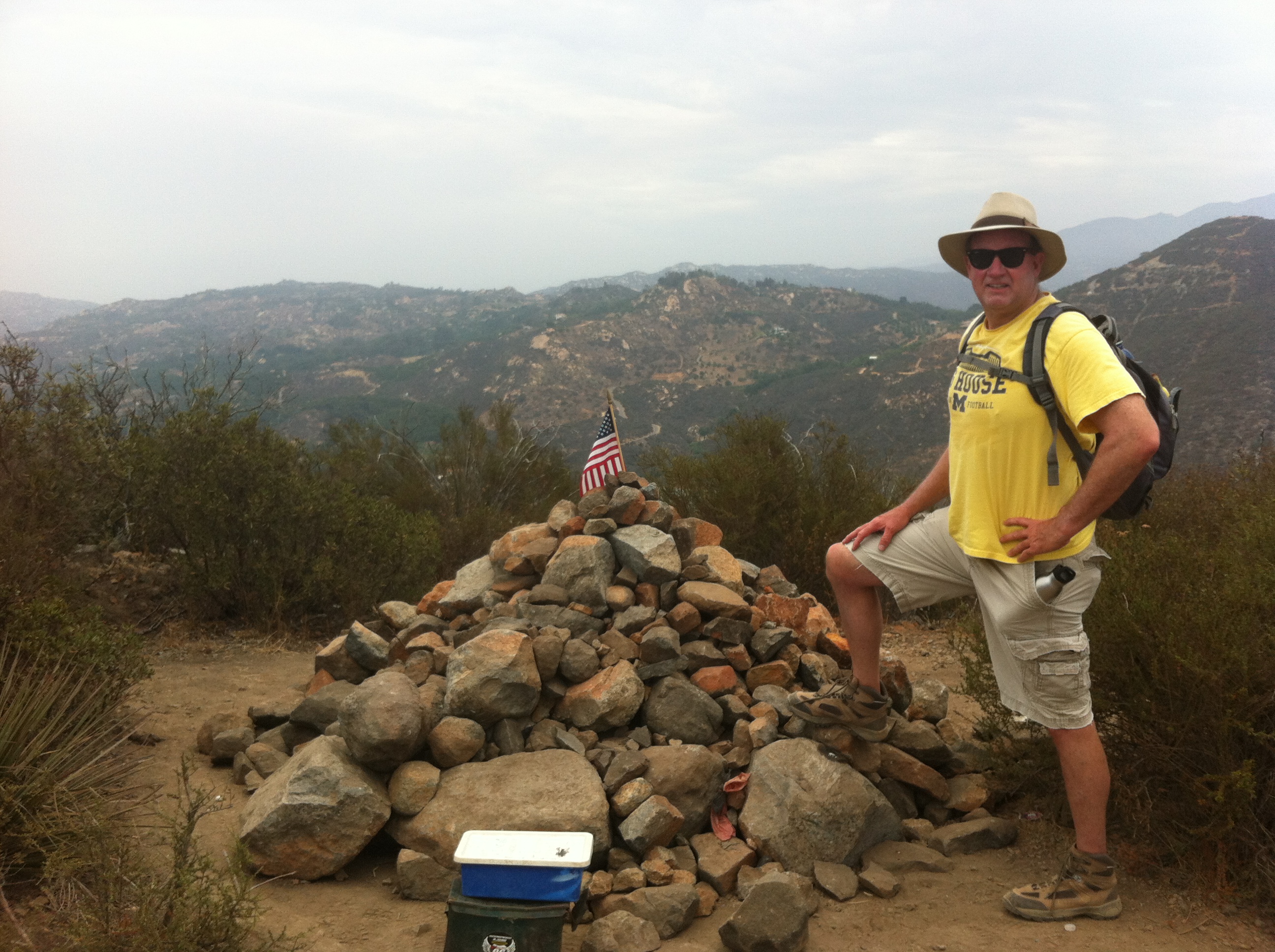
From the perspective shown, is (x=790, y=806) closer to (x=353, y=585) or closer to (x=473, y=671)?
(x=473, y=671)

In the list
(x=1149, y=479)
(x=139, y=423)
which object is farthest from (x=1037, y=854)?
(x=139, y=423)

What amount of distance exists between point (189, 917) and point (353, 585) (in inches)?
217

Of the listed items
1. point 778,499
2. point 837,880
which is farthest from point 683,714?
point 778,499

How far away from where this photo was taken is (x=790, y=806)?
157 inches

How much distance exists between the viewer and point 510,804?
4000mm

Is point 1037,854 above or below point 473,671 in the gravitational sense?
below

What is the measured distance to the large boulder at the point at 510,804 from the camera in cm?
394

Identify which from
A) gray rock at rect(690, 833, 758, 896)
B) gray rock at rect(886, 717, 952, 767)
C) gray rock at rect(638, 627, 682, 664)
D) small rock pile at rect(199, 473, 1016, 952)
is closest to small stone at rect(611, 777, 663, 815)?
small rock pile at rect(199, 473, 1016, 952)

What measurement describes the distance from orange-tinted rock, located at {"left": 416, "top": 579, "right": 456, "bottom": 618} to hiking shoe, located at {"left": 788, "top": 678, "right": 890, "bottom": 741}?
2.72 meters

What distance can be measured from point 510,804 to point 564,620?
127 cm

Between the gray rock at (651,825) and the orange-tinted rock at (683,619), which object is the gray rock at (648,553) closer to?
the orange-tinted rock at (683,619)

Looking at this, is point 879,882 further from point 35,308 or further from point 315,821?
point 35,308

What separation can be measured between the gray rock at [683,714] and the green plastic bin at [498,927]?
1.61 meters

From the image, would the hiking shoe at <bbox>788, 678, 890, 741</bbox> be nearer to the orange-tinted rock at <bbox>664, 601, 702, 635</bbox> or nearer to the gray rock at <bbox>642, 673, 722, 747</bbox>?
the gray rock at <bbox>642, 673, 722, 747</bbox>
